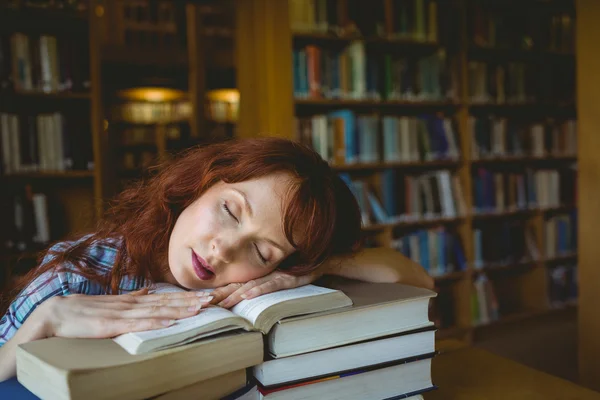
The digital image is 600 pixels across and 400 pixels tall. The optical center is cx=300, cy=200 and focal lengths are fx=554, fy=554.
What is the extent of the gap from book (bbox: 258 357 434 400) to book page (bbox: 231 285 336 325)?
0.09 meters

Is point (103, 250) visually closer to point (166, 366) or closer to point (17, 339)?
point (17, 339)

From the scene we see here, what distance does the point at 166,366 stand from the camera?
0.57 meters

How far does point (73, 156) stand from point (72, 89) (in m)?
0.34

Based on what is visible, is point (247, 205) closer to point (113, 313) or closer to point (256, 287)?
point (256, 287)

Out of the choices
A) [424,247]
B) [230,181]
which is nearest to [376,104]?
[424,247]

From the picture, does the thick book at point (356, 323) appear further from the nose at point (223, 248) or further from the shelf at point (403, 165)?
the shelf at point (403, 165)

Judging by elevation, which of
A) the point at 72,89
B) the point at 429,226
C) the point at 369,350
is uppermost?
the point at 72,89

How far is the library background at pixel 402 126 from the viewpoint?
2.78m

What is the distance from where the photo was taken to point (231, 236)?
85 cm

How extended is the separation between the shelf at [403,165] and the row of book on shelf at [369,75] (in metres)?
0.39

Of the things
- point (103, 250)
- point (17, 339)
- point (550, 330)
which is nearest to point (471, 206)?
point (550, 330)

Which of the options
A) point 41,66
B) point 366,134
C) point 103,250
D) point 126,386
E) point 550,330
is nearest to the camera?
point 126,386

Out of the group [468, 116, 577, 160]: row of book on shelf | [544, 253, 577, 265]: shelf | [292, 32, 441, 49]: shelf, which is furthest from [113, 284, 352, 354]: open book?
[544, 253, 577, 265]: shelf

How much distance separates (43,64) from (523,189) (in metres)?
3.10
